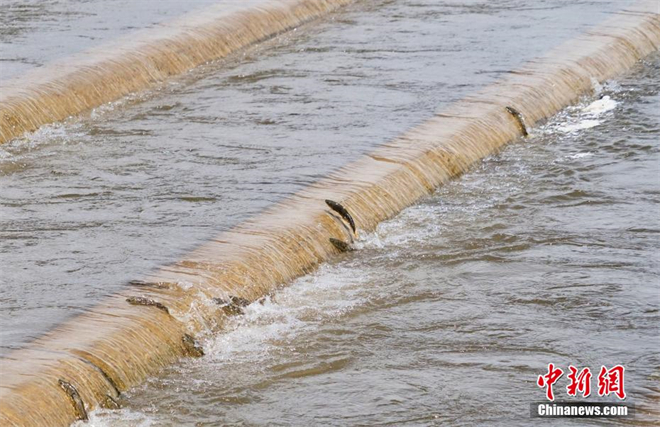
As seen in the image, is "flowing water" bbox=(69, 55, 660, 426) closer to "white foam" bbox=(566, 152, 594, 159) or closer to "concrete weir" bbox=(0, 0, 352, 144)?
"white foam" bbox=(566, 152, 594, 159)

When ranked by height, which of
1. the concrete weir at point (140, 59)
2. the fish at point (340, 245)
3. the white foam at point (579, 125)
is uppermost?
the concrete weir at point (140, 59)

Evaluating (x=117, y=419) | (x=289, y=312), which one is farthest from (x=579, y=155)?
(x=117, y=419)

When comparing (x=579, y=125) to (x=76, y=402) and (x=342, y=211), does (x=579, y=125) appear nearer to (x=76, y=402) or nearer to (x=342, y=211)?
(x=342, y=211)

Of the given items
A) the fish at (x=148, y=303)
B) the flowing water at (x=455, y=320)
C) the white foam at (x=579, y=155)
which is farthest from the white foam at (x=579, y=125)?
the fish at (x=148, y=303)

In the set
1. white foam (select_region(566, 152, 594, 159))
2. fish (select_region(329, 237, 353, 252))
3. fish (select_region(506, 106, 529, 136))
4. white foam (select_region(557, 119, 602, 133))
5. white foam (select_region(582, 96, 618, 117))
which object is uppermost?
fish (select_region(506, 106, 529, 136))

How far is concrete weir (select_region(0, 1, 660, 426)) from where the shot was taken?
13.5ft

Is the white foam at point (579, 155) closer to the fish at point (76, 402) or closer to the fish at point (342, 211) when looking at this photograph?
the fish at point (342, 211)

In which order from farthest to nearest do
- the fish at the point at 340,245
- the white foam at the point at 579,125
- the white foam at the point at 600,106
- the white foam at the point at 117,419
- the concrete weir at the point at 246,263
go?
the white foam at the point at 600,106
the white foam at the point at 579,125
the fish at the point at 340,245
the concrete weir at the point at 246,263
the white foam at the point at 117,419

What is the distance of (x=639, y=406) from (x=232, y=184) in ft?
7.90

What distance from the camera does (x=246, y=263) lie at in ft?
16.6

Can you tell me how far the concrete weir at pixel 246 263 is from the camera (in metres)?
4.10

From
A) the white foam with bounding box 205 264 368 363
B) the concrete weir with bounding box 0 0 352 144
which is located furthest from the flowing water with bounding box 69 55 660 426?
the concrete weir with bounding box 0 0 352 144

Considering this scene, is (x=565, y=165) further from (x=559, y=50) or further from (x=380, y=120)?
(x=559, y=50)

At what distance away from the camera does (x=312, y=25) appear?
9.55 metres
